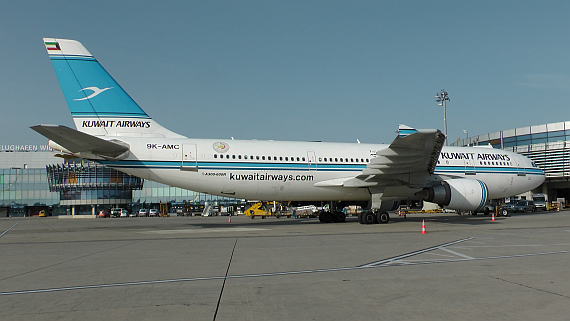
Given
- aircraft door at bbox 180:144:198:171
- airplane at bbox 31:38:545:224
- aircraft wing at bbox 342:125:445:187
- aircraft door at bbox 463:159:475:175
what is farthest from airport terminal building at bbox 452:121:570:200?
aircraft door at bbox 180:144:198:171

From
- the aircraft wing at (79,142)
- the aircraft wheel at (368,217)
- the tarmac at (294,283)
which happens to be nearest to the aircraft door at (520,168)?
the aircraft wheel at (368,217)

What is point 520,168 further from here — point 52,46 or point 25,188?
point 25,188

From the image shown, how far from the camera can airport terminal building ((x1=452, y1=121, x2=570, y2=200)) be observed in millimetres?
41812

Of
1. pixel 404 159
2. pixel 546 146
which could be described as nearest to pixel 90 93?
pixel 404 159

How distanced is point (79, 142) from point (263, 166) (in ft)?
24.6

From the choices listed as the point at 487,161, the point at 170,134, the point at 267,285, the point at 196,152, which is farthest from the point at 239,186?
the point at 487,161

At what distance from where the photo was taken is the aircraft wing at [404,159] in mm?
16625

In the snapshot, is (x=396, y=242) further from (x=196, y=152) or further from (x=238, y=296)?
(x=196, y=152)

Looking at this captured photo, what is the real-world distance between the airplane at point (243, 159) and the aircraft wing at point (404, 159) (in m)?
0.04

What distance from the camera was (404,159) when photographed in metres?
17.7

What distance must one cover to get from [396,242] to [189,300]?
24.8ft

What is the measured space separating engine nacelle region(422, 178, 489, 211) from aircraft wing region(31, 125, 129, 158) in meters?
13.5

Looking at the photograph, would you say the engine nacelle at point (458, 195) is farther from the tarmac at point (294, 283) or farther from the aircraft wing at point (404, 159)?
the tarmac at point (294, 283)

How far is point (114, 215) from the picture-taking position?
2255 inches
